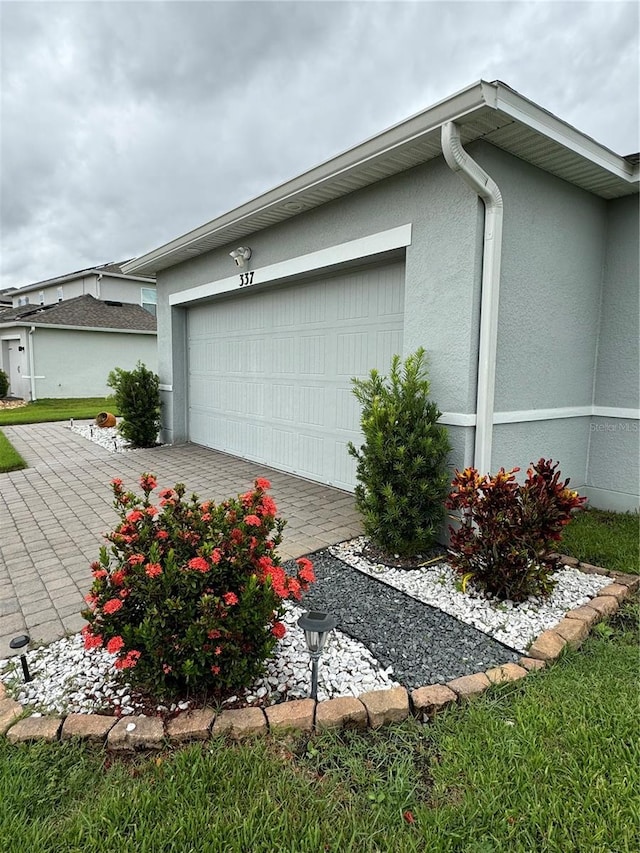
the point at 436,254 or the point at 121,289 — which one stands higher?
the point at 121,289

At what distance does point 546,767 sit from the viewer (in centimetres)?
183

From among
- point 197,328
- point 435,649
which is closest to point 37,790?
point 435,649

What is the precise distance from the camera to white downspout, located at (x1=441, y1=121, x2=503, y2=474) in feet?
11.5

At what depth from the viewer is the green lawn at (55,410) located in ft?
42.3

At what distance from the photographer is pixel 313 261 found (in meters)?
5.33

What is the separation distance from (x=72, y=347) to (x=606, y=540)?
19.1m

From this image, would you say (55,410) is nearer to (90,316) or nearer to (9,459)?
(90,316)

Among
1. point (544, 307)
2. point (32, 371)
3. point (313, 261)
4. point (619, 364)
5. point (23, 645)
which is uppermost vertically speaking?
point (313, 261)

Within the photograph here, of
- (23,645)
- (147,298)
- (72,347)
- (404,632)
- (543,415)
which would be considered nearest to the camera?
(23,645)

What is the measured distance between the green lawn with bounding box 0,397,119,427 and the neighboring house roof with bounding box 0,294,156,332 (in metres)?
2.91

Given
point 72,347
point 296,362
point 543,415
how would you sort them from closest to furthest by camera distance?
point 543,415, point 296,362, point 72,347

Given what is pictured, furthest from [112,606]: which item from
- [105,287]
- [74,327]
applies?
[105,287]

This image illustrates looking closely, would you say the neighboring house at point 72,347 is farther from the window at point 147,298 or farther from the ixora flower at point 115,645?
the ixora flower at point 115,645

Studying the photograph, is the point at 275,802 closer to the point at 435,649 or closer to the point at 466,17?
the point at 435,649
